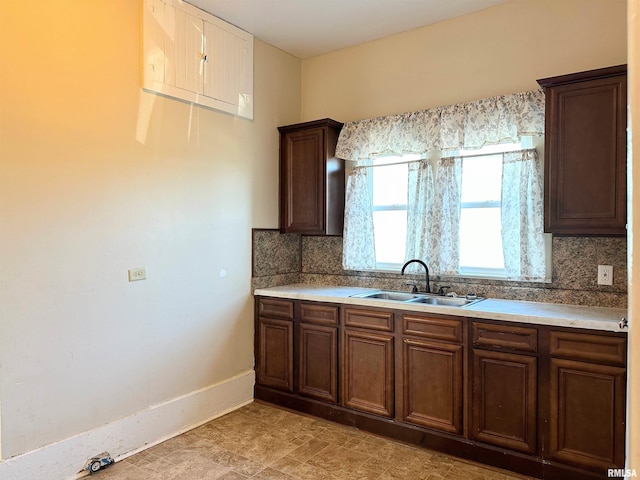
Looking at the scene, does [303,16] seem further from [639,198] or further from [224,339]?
[639,198]

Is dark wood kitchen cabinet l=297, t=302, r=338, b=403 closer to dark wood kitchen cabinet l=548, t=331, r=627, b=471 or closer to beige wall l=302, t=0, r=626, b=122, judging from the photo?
dark wood kitchen cabinet l=548, t=331, r=627, b=471

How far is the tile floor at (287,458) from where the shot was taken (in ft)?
8.59

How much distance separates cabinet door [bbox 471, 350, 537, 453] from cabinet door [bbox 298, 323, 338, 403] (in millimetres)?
1066

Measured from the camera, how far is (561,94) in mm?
2684

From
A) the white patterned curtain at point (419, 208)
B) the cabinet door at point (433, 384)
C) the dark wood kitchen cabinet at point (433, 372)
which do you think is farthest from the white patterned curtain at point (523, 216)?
the cabinet door at point (433, 384)

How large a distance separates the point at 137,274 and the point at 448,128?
2467 millimetres

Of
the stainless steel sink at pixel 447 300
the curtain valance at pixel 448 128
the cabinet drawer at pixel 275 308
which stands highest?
the curtain valance at pixel 448 128

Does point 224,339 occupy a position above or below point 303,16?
below

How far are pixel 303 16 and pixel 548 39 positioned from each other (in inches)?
70.4

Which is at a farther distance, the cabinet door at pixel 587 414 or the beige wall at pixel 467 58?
the beige wall at pixel 467 58

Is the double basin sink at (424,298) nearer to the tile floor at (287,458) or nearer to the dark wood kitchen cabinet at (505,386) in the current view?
the dark wood kitchen cabinet at (505,386)

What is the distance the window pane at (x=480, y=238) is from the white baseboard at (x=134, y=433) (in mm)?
2063

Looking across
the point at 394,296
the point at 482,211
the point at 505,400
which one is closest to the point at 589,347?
the point at 505,400

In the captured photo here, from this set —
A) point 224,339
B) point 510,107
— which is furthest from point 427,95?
point 224,339
